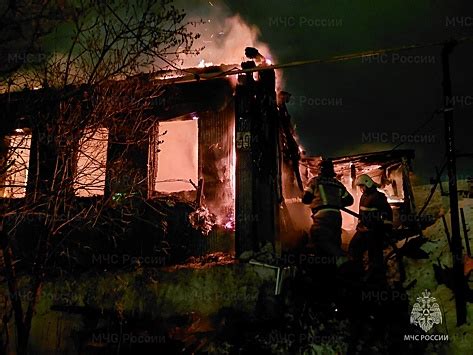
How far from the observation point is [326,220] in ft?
34.4

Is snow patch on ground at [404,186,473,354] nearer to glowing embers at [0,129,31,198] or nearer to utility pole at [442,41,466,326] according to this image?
utility pole at [442,41,466,326]

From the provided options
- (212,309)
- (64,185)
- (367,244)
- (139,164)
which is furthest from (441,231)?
(64,185)

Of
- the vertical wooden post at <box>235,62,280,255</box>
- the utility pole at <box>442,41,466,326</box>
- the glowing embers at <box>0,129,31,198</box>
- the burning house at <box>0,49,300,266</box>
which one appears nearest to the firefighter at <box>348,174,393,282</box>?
the utility pole at <box>442,41,466,326</box>

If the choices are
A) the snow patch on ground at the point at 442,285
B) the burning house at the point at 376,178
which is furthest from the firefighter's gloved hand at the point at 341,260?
the burning house at the point at 376,178

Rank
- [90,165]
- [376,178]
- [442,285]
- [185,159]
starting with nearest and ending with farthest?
[442,285], [90,165], [185,159], [376,178]

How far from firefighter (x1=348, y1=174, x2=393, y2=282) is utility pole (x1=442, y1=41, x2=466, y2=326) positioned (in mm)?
1525

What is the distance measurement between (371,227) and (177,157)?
5225 mm

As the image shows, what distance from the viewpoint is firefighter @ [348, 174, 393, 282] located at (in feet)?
34.3

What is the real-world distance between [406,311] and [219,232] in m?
4.47

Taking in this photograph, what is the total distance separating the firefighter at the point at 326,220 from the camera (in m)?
10.0

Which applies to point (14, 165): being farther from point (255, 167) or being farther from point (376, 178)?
point (376, 178)

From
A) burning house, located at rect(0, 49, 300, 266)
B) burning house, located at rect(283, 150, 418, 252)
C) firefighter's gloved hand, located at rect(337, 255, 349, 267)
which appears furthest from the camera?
burning house, located at rect(283, 150, 418, 252)

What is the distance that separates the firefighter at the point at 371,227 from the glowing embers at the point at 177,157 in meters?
4.27

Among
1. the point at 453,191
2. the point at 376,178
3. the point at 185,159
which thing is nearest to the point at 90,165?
the point at 185,159
